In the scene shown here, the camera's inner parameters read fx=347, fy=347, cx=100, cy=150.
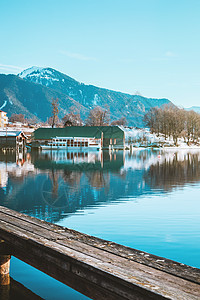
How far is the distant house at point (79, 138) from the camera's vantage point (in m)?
97.7

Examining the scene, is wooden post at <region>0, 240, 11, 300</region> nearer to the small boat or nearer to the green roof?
the small boat

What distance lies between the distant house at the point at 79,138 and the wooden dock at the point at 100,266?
289 feet

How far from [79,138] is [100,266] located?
94.9 m

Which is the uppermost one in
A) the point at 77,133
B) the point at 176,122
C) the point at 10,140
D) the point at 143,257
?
the point at 176,122

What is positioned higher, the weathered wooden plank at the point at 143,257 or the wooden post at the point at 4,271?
the weathered wooden plank at the point at 143,257

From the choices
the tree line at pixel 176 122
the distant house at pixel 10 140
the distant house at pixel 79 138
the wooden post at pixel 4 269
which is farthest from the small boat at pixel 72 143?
the wooden post at pixel 4 269

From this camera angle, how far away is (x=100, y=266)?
399 centimetres

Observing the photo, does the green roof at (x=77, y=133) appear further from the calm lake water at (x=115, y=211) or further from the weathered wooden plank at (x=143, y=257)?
the weathered wooden plank at (x=143, y=257)

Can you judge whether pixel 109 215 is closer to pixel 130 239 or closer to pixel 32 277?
pixel 130 239

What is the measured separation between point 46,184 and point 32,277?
559 inches

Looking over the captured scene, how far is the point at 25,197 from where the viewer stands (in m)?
16.3

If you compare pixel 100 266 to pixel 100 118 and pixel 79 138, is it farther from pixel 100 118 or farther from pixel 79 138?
pixel 100 118

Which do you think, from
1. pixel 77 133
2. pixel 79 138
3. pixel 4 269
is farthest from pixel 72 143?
pixel 4 269

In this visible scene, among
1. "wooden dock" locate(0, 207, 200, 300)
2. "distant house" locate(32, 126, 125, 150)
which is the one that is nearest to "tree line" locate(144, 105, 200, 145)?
"distant house" locate(32, 126, 125, 150)
